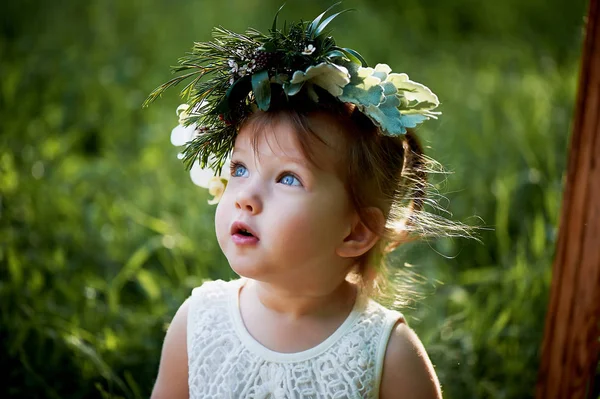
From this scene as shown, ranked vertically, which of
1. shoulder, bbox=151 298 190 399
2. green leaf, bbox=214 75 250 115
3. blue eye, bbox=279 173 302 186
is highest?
green leaf, bbox=214 75 250 115

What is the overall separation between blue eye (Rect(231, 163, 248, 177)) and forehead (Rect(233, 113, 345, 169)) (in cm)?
6

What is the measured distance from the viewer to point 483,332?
282 centimetres

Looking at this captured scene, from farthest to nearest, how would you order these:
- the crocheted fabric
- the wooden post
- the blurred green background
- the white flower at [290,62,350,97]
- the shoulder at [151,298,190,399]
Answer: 1. the blurred green background
2. the wooden post
3. the shoulder at [151,298,190,399]
4. the crocheted fabric
5. the white flower at [290,62,350,97]

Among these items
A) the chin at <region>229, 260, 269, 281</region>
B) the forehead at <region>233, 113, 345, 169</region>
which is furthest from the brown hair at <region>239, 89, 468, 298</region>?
the chin at <region>229, 260, 269, 281</region>

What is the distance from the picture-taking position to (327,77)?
174cm

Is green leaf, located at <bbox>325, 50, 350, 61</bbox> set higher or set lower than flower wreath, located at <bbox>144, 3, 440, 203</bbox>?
higher

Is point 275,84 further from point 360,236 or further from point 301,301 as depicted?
point 301,301

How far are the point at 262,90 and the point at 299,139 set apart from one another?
5.4 inches

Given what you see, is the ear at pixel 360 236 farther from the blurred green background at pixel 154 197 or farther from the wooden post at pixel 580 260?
the wooden post at pixel 580 260

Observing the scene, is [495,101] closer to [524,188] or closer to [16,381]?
[524,188]

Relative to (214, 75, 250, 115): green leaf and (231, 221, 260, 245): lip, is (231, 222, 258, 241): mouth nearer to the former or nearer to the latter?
(231, 221, 260, 245): lip

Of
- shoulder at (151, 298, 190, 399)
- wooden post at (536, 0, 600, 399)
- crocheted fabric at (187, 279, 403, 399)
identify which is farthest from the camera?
wooden post at (536, 0, 600, 399)

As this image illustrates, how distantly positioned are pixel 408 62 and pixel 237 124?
3.63m

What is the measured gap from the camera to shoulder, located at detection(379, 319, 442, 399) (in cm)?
187
